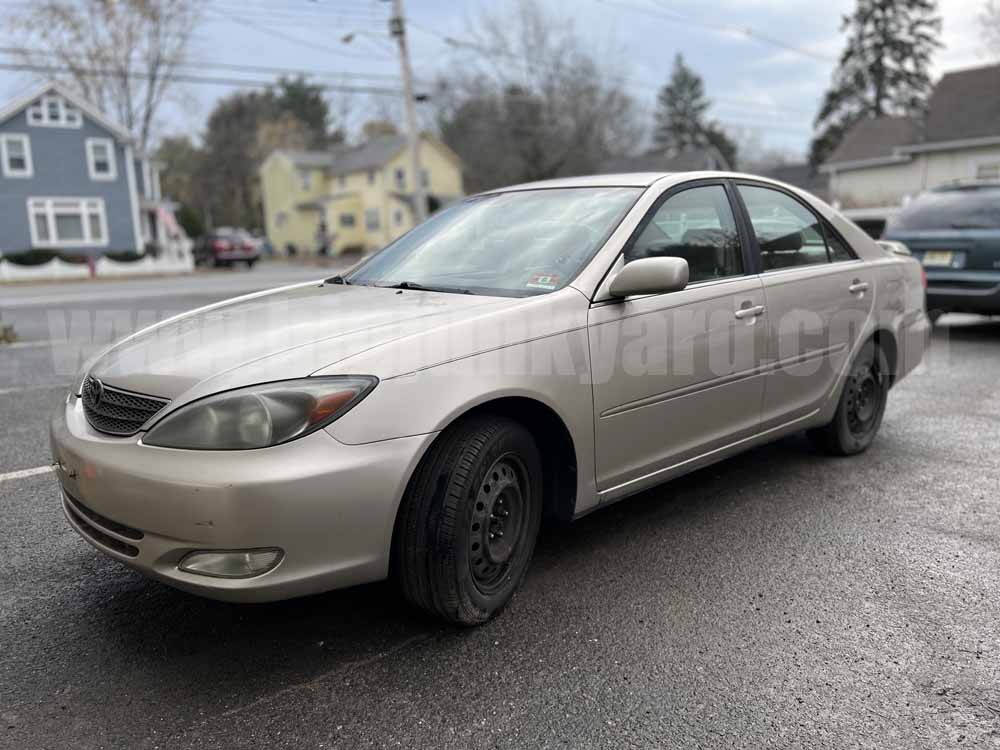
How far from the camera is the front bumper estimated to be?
2.33 meters

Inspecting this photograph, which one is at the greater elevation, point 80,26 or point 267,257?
point 80,26

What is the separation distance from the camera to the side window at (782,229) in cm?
412

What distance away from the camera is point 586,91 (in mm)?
43125

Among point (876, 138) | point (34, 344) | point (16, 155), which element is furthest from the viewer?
point (876, 138)

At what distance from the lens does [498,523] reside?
2.91 metres

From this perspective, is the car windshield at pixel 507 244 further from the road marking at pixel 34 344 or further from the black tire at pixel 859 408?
the road marking at pixel 34 344

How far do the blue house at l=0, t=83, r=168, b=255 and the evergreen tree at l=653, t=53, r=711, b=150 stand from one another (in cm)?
4947

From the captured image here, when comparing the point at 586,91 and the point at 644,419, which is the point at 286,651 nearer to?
the point at 644,419

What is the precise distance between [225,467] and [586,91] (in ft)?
144

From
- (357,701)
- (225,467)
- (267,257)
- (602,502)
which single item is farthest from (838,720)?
(267,257)

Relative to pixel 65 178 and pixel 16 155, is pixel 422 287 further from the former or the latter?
pixel 16 155

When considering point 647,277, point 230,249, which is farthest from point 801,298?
point 230,249

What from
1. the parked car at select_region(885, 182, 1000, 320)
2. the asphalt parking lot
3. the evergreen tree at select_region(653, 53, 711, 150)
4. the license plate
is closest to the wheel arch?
the asphalt parking lot

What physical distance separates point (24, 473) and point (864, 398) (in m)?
4.78
